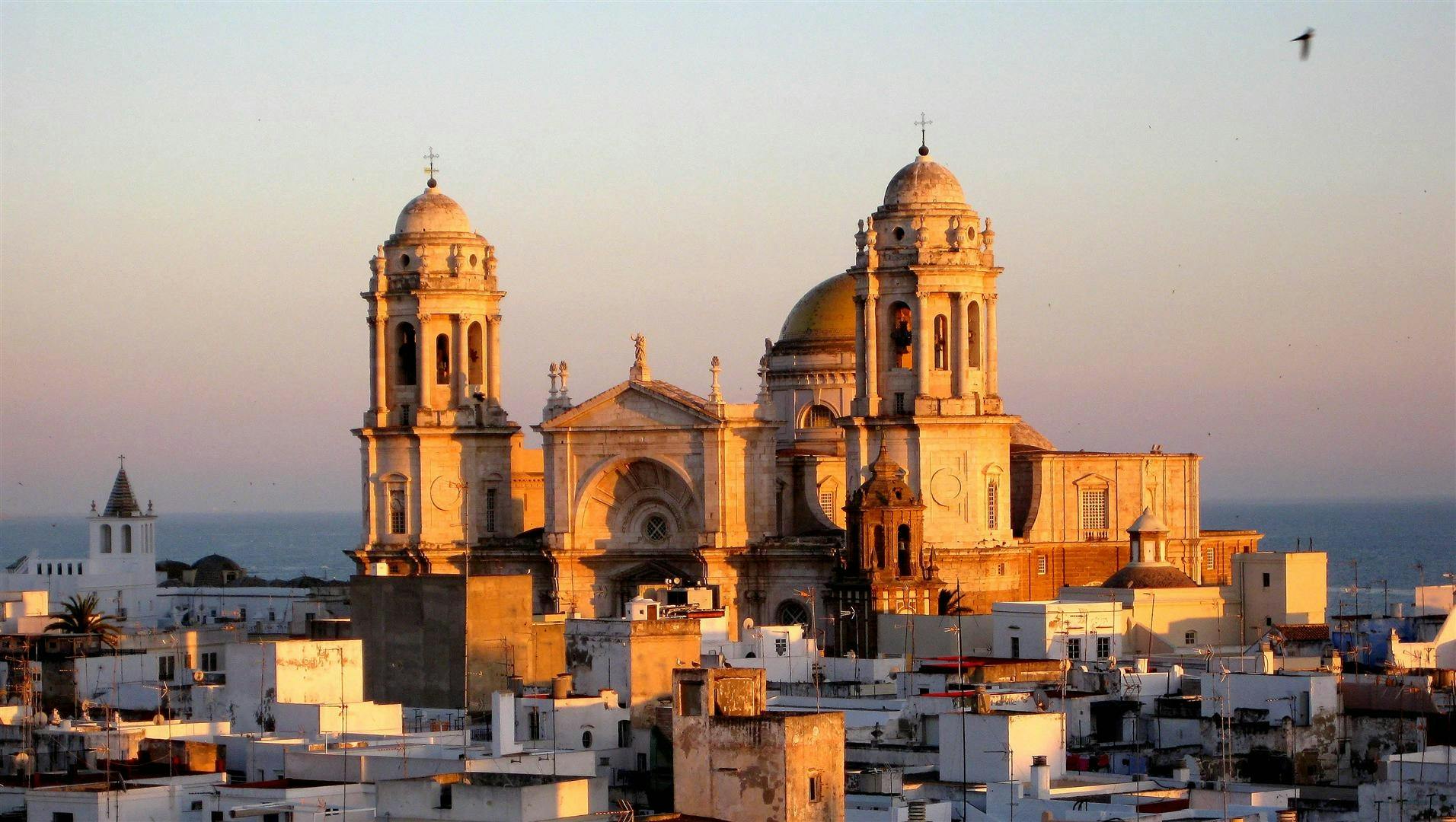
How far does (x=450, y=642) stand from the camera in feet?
241

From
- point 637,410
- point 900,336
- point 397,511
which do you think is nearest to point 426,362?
point 397,511

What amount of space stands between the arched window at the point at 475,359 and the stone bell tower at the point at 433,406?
0.10 ft

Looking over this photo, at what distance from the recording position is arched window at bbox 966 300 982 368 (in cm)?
9031

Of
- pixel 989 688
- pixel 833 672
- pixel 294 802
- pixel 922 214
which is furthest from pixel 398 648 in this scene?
pixel 294 802

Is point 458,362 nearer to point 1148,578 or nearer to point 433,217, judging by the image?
point 433,217

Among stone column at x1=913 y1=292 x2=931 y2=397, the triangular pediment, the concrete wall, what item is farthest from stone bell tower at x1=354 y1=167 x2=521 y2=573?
the concrete wall

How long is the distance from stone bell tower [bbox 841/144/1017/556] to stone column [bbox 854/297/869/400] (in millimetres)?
39

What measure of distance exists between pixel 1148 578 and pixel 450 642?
68.5ft

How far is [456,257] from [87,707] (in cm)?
3398

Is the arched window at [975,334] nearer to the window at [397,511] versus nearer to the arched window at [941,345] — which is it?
the arched window at [941,345]

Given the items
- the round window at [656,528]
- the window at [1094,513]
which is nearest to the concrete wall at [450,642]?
the round window at [656,528]

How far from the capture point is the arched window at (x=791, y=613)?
297 feet

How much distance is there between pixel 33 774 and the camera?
5281 centimetres

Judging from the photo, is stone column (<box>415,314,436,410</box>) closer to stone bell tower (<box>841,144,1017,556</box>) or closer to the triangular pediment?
the triangular pediment
